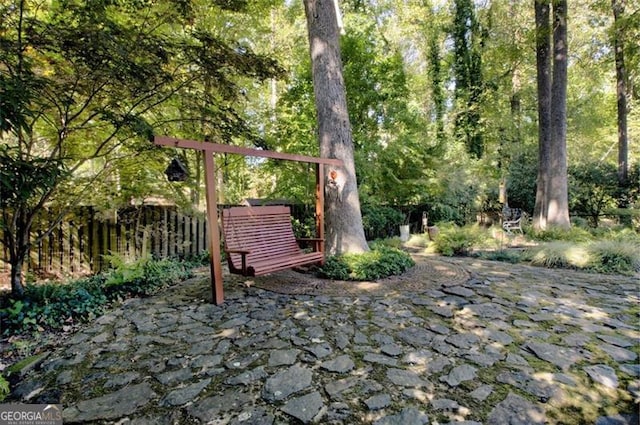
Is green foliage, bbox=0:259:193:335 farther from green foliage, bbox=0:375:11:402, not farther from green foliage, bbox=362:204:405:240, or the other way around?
green foliage, bbox=362:204:405:240

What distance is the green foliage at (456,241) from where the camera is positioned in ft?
22.1

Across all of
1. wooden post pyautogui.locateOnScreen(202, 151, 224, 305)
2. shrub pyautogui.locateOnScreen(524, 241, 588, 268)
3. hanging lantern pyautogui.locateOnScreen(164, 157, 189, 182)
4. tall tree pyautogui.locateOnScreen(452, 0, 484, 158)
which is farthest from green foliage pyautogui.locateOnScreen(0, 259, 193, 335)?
tall tree pyautogui.locateOnScreen(452, 0, 484, 158)

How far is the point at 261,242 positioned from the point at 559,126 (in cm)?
776

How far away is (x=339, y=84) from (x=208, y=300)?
3752mm

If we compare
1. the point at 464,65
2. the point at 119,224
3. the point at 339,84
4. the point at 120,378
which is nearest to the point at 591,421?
the point at 120,378

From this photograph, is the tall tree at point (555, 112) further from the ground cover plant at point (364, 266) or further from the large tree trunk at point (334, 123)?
the large tree trunk at point (334, 123)

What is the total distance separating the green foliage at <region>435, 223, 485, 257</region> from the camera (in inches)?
265

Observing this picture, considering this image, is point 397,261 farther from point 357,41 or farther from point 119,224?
point 357,41

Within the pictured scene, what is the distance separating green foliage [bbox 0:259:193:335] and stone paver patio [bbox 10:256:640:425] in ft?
0.94

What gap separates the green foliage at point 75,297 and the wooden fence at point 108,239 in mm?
951

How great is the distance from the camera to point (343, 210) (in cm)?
521

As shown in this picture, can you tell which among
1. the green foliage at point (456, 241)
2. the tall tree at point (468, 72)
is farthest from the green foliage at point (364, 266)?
the tall tree at point (468, 72)

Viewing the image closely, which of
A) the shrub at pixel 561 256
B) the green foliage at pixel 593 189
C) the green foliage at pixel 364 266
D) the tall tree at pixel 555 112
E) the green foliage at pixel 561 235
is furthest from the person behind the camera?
the green foliage at pixel 593 189

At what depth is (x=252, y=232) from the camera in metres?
4.51
